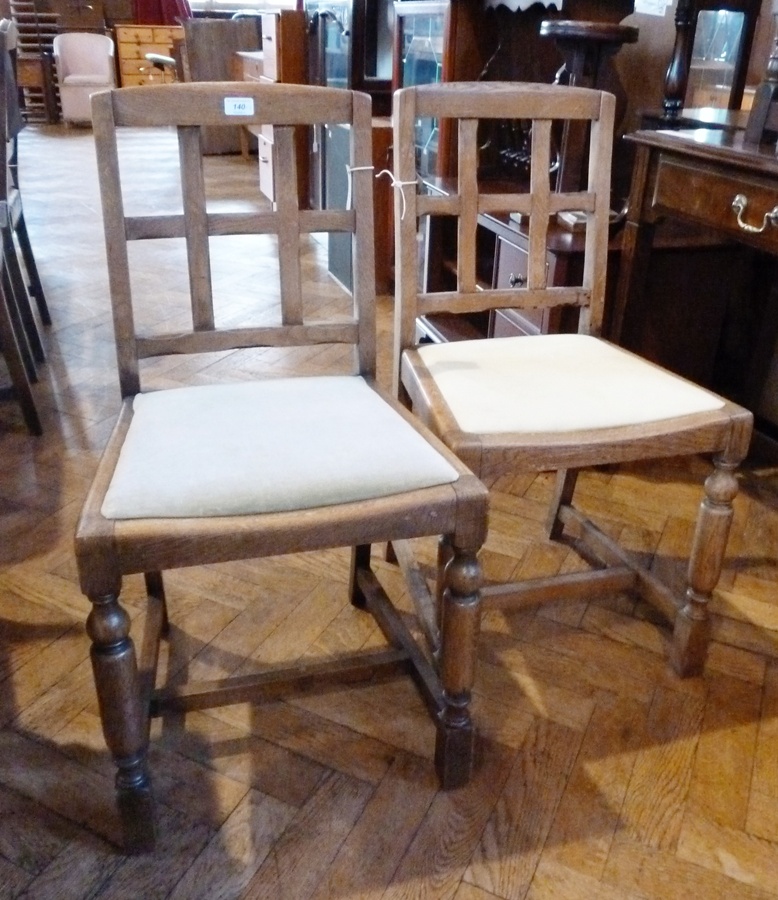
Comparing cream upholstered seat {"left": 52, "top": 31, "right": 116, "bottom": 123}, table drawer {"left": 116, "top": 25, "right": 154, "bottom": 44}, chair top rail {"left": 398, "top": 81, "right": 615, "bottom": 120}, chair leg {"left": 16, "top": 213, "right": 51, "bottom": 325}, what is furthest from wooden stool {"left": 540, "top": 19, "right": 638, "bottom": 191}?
table drawer {"left": 116, "top": 25, "right": 154, "bottom": 44}

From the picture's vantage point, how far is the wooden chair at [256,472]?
859 mm

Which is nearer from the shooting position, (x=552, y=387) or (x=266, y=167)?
(x=552, y=387)

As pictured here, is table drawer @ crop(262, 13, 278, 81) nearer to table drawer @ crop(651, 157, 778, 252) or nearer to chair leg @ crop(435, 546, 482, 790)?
table drawer @ crop(651, 157, 778, 252)

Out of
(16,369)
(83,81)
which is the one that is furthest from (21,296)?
(83,81)

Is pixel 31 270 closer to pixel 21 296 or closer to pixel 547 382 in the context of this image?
pixel 21 296

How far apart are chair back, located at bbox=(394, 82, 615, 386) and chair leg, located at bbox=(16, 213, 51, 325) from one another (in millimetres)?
1644

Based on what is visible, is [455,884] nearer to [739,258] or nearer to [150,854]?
[150,854]

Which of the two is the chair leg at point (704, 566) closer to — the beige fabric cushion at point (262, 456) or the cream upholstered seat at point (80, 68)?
the beige fabric cushion at point (262, 456)

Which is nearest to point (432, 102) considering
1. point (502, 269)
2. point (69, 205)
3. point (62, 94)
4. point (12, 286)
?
point (502, 269)

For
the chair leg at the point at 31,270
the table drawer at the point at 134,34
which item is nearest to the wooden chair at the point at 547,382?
the chair leg at the point at 31,270

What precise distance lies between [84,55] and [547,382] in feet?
24.8

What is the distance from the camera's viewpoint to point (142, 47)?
25.2 ft

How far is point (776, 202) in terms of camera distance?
1280 millimetres

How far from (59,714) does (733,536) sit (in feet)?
4.20
